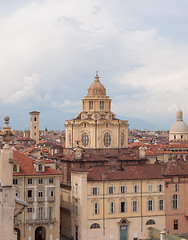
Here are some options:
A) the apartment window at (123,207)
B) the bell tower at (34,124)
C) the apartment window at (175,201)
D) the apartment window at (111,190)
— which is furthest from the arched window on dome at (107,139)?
the bell tower at (34,124)

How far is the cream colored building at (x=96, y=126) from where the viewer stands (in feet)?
240

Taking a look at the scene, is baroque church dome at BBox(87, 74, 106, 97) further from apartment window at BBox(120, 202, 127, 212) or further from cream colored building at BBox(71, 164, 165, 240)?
apartment window at BBox(120, 202, 127, 212)

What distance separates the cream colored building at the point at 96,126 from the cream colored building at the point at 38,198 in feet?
57.5

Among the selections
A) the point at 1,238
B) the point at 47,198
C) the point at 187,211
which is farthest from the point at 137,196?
the point at 1,238

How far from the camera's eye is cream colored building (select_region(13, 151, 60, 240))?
53.2m

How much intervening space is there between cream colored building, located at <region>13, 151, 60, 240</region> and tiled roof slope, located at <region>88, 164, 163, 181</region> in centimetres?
485

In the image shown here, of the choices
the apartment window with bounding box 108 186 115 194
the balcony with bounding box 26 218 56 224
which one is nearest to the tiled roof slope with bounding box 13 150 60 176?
the balcony with bounding box 26 218 56 224

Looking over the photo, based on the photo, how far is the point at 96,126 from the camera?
7281 cm

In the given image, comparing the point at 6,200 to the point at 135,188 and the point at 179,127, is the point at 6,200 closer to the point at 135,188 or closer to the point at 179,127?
the point at 135,188

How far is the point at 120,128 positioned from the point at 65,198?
58.9ft

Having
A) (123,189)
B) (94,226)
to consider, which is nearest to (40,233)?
(94,226)

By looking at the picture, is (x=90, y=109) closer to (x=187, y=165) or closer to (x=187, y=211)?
(x=187, y=165)

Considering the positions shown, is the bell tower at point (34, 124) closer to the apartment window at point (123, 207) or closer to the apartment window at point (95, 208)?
the apartment window at point (123, 207)

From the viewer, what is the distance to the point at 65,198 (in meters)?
61.7
